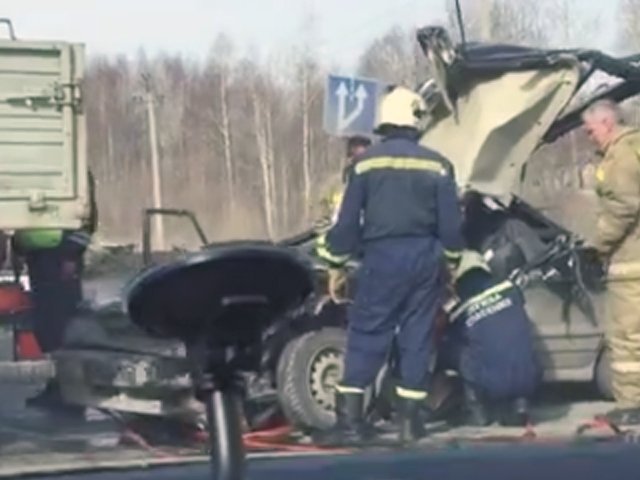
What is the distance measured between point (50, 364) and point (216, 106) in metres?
66.3

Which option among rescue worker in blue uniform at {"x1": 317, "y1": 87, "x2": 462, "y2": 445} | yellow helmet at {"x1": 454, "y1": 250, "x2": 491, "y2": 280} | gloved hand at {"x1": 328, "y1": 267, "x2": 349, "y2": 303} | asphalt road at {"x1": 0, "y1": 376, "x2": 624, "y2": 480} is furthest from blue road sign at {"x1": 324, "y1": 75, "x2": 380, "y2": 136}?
rescue worker in blue uniform at {"x1": 317, "y1": 87, "x2": 462, "y2": 445}

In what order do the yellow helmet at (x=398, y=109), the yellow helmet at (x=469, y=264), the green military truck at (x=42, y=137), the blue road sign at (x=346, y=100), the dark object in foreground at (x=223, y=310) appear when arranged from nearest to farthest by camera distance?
1. the dark object in foreground at (x=223, y=310)
2. the yellow helmet at (x=398, y=109)
3. the yellow helmet at (x=469, y=264)
4. the green military truck at (x=42, y=137)
5. the blue road sign at (x=346, y=100)

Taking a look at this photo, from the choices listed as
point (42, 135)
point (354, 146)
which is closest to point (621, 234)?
point (354, 146)

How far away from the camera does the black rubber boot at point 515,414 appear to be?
9445mm

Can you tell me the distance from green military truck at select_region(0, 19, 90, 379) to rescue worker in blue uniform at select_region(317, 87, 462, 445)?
259cm

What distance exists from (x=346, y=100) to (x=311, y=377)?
729 cm

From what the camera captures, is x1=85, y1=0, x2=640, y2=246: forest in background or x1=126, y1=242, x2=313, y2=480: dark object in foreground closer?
x1=126, y1=242, x2=313, y2=480: dark object in foreground

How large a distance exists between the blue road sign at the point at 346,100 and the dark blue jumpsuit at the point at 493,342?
568cm

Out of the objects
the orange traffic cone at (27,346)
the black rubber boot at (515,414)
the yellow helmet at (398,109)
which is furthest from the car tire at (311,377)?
the orange traffic cone at (27,346)

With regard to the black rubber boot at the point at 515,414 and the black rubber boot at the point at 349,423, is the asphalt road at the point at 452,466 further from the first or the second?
the black rubber boot at the point at 515,414

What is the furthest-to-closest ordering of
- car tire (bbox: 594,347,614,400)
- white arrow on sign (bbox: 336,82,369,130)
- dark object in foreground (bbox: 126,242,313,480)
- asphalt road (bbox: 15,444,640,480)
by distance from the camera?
white arrow on sign (bbox: 336,82,369,130) < car tire (bbox: 594,347,614,400) < asphalt road (bbox: 15,444,640,480) < dark object in foreground (bbox: 126,242,313,480)

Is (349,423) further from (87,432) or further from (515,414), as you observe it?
(87,432)

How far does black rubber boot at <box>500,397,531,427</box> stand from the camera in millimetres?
9445

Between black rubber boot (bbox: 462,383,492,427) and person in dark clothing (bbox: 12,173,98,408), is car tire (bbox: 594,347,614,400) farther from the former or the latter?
person in dark clothing (bbox: 12,173,98,408)
